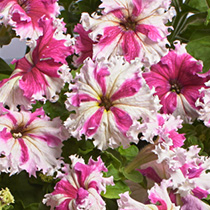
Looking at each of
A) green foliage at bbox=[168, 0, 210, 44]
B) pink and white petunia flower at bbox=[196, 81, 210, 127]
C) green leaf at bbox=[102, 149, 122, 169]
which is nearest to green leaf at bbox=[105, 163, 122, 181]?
green leaf at bbox=[102, 149, 122, 169]

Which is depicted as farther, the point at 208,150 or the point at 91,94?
the point at 208,150

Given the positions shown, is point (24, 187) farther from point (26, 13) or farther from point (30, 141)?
point (26, 13)

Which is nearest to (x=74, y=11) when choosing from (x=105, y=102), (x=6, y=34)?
(x=6, y=34)

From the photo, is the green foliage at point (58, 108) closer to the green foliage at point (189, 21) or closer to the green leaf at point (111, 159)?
the green leaf at point (111, 159)

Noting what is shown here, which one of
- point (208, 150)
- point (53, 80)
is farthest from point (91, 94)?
point (208, 150)

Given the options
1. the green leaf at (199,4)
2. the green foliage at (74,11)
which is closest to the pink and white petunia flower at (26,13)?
the green foliage at (74,11)

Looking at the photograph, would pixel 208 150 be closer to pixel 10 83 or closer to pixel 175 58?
pixel 175 58

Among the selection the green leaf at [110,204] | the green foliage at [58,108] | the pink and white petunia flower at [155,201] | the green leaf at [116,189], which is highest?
the green foliage at [58,108]
